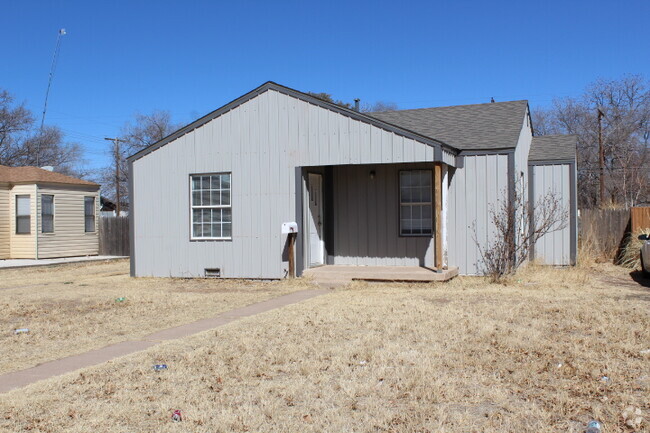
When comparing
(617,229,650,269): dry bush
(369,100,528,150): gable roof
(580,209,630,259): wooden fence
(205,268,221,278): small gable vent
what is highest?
(369,100,528,150): gable roof

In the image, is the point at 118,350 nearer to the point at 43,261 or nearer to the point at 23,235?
the point at 43,261

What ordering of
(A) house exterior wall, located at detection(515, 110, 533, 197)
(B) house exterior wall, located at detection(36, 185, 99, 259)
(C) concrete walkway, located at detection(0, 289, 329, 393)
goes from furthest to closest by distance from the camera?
(B) house exterior wall, located at detection(36, 185, 99, 259) < (A) house exterior wall, located at detection(515, 110, 533, 197) < (C) concrete walkway, located at detection(0, 289, 329, 393)

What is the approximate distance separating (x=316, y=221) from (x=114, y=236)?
13.7 meters

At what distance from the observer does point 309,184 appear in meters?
14.6

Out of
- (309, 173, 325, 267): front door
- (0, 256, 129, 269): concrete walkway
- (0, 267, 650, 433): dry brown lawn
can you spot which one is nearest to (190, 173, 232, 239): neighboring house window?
(309, 173, 325, 267): front door

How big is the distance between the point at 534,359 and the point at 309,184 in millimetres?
8847

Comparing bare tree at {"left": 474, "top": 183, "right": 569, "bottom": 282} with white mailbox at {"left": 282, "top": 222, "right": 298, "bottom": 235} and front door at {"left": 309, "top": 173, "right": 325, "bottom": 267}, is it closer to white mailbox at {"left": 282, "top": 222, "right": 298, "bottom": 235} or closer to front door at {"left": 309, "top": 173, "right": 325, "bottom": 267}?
front door at {"left": 309, "top": 173, "right": 325, "bottom": 267}

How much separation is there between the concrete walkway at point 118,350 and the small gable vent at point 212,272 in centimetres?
415

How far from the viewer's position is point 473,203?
14.2m

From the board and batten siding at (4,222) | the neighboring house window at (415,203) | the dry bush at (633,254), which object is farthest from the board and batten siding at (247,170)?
the board and batten siding at (4,222)

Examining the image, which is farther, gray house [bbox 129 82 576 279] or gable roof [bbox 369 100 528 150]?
gable roof [bbox 369 100 528 150]

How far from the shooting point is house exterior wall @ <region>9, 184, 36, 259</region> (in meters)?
22.8

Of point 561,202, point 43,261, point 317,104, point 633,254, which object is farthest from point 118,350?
point 43,261

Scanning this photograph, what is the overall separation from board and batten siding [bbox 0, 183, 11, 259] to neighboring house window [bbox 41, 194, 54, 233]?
119cm
